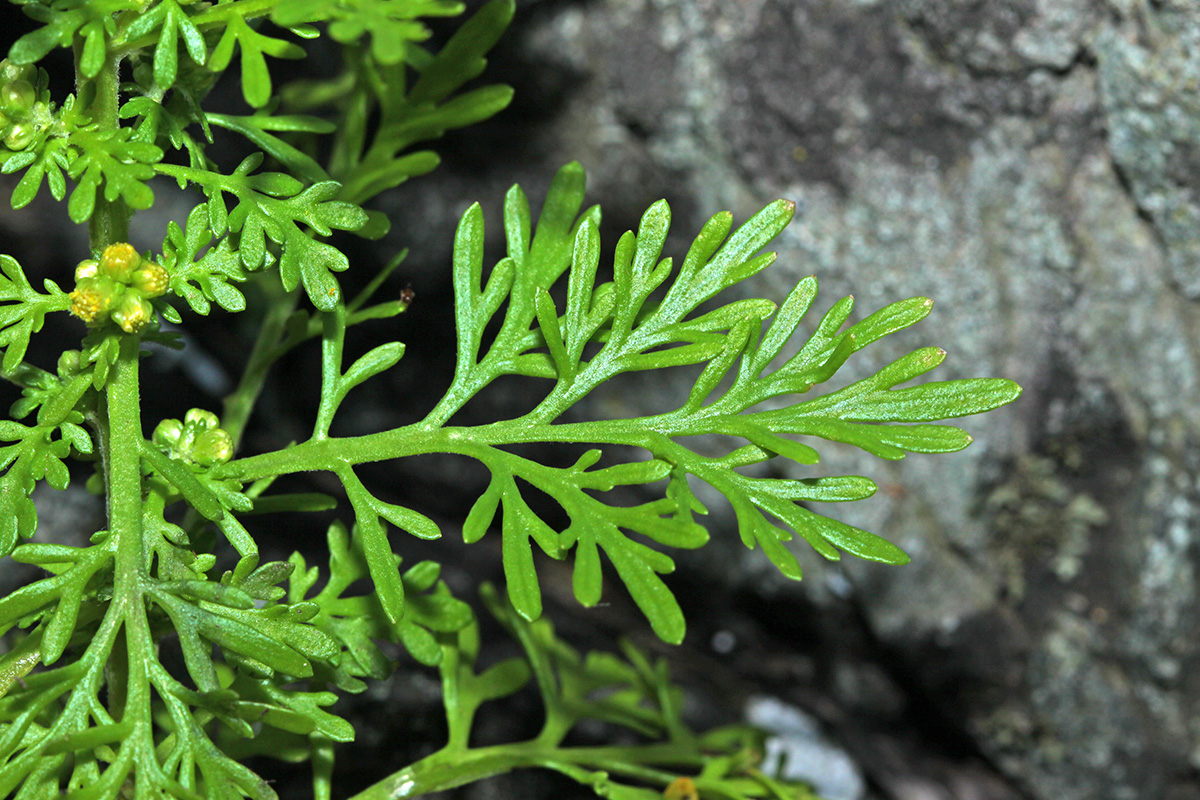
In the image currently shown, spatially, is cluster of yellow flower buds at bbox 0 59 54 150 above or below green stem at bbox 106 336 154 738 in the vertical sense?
above

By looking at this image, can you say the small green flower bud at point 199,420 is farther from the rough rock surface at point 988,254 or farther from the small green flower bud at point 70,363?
the rough rock surface at point 988,254

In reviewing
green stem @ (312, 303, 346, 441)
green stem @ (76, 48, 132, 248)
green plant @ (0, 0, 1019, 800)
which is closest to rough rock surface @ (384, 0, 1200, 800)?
green plant @ (0, 0, 1019, 800)

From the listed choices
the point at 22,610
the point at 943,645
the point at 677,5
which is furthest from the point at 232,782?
the point at 943,645

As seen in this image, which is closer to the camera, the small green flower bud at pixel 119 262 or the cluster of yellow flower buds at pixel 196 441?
the small green flower bud at pixel 119 262

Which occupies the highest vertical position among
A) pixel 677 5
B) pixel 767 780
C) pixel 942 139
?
pixel 677 5

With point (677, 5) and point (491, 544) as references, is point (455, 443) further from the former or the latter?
point (491, 544)

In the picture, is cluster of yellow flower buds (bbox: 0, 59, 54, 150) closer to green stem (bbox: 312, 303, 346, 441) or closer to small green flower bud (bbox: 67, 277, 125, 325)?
small green flower bud (bbox: 67, 277, 125, 325)

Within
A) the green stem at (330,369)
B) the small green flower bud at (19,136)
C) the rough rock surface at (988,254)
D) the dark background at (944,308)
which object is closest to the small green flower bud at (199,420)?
the green stem at (330,369)
